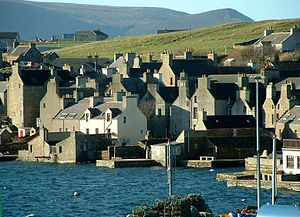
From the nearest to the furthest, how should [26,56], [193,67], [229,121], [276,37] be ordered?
[229,121]
[193,67]
[276,37]
[26,56]

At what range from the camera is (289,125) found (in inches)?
2660

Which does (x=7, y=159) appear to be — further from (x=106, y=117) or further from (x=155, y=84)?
(x=155, y=84)

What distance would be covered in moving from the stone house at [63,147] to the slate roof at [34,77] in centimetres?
1189

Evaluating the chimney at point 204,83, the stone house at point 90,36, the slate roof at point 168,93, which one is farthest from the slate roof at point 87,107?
the stone house at point 90,36

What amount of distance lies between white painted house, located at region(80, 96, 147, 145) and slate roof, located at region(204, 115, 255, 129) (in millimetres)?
3953

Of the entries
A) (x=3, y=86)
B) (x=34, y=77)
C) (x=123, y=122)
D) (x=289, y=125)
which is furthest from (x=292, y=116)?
(x=3, y=86)

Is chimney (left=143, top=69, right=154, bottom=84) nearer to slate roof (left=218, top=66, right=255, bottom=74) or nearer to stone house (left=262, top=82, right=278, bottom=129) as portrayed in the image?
slate roof (left=218, top=66, right=255, bottom=74)

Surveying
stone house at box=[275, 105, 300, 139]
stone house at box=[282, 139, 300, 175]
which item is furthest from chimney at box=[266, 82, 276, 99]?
stone house at box=[282, 139, 300, 175]

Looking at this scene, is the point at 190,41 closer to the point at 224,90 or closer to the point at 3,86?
the point at 3,86

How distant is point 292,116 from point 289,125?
817mm

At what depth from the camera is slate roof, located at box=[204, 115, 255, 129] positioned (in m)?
68.1

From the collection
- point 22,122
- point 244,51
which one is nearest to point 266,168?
point 22,122

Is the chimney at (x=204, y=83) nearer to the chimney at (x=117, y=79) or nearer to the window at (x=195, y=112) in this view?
the window at (x=195, y=112)

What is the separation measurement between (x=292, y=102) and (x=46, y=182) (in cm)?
1860
